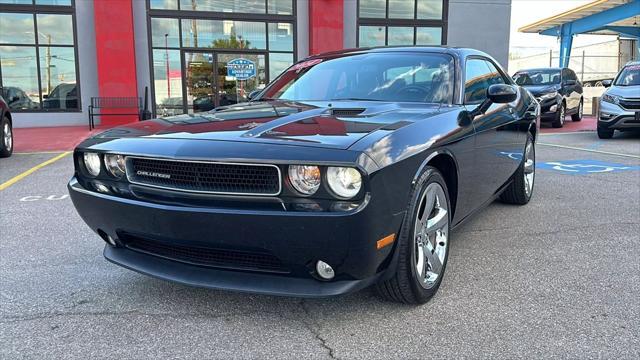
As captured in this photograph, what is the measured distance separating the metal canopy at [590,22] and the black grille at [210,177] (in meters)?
31.1

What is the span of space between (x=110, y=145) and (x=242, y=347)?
1.29 meters

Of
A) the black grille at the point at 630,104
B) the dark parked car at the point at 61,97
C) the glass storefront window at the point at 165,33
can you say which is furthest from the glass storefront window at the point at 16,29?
the black grille at the point at 630,104

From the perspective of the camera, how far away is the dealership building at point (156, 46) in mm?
15906

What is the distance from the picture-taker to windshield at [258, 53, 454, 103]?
381 cm

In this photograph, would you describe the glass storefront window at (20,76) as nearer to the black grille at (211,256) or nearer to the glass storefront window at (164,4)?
the glass storefront window at (164,4)

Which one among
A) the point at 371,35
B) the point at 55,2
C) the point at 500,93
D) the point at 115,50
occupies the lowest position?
the point at 500,93

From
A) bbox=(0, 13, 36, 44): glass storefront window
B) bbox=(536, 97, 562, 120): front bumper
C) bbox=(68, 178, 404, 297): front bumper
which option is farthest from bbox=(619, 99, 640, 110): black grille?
bbox=(0, 13, 36, 44): glass storefront window

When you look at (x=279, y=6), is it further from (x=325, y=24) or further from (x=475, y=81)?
(x=475, y=81)

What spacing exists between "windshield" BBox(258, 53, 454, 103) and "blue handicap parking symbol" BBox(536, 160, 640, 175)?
4.55 m

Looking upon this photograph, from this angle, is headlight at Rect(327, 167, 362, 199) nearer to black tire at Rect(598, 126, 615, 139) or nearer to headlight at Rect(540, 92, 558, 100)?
black tire at Rect(598, 126, 615, 139)

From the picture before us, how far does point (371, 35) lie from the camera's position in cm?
1827

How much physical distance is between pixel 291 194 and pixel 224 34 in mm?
15402

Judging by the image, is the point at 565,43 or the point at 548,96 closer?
the point at 548,96

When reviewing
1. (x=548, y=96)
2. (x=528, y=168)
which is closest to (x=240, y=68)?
(x=548, y=96)
